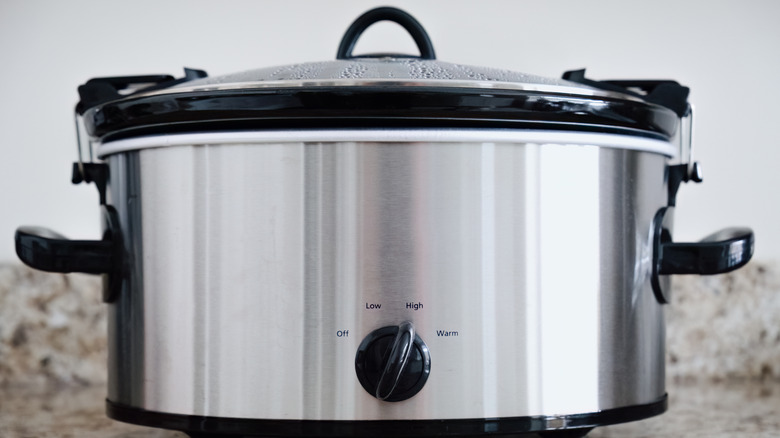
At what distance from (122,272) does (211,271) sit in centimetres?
11

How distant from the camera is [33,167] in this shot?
1.20 m

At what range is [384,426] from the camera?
0.63 meters

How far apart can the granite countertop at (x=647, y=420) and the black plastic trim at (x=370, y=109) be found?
38cm

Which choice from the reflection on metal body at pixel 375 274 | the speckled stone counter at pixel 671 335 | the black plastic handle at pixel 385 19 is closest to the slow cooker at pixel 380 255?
the reflection on metal body at pixel 375 274

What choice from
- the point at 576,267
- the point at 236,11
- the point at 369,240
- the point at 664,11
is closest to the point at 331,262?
the point at 369,240

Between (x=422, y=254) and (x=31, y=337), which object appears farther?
(x=31, y=337)

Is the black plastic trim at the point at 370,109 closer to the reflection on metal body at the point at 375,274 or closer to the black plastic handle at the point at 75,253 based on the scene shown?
the reflection on metal body at the point at 375,274

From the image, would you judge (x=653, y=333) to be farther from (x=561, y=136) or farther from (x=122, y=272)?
(x=122, y=272)

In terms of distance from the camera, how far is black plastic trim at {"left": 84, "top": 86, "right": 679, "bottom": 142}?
2.04 feet

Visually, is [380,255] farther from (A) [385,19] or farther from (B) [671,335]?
(B) [671,335]

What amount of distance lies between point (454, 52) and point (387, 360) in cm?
69

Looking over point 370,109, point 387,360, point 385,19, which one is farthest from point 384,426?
point 385,19

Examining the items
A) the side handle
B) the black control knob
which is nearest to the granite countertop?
the side handle

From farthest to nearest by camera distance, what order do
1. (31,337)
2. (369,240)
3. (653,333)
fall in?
1. (31,337)
2. (653,333)
3. (369,240)
